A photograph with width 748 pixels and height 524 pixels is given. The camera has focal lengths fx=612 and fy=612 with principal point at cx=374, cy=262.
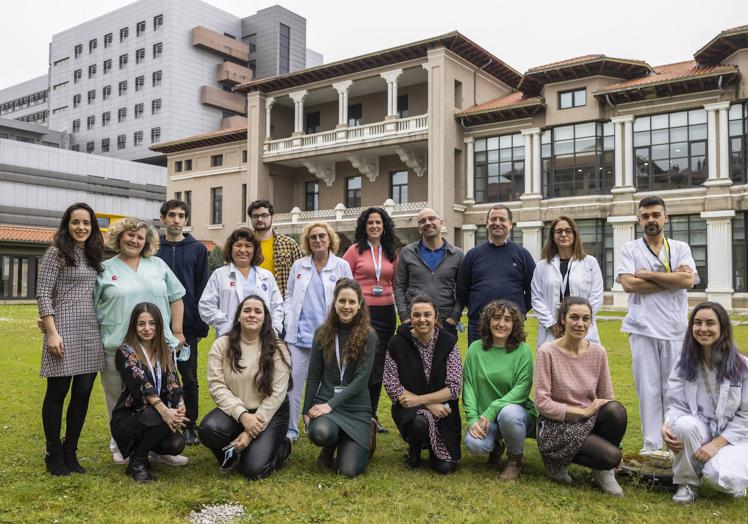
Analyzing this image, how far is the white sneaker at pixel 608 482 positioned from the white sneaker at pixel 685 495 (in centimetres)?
38

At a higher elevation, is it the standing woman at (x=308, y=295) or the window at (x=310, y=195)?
the window at (x=310, y=195)

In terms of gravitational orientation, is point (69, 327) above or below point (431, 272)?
below

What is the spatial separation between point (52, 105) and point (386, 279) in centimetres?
7547

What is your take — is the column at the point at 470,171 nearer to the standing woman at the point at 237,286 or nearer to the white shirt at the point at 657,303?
the white shirt at the point at 657,303

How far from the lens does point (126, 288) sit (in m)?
5.23

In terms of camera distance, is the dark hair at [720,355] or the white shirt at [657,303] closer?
the dark hair at [720,355]

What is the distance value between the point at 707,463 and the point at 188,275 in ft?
15.8

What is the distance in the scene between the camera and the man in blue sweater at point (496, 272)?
610cm

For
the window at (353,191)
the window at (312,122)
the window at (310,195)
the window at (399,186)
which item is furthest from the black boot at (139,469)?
the window at (312,122)

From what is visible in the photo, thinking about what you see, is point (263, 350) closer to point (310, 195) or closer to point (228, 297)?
point (228, 297)

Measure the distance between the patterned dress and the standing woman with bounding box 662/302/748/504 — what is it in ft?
15.0

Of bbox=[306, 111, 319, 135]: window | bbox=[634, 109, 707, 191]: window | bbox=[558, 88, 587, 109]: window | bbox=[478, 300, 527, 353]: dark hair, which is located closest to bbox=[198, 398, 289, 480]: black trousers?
bbox=[478, 300, 527, 353]: dark hair

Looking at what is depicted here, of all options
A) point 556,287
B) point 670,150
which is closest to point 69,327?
point 556,287

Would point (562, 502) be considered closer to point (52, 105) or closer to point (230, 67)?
point (230, 67)
